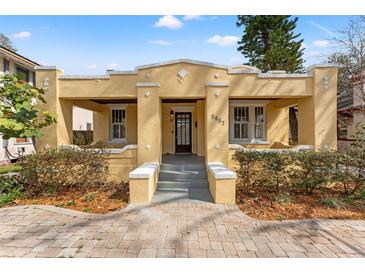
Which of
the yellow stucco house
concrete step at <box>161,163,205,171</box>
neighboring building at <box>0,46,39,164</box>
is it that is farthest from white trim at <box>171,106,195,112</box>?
neighboring building at <box>0,46,39,164</box>

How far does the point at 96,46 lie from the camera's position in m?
10.1

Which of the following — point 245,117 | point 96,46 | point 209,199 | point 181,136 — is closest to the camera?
point 209,199

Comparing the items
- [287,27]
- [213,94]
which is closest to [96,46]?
[213,94]

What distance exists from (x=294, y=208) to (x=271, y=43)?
49.8 ft

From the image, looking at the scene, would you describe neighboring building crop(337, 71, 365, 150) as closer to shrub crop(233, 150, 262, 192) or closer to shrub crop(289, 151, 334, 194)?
shrub crop(289, 151, 334, 194)

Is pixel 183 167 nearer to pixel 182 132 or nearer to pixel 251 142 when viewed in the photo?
pixel 182 132

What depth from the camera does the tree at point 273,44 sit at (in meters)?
16.8

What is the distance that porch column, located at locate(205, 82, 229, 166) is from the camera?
800 centimetres

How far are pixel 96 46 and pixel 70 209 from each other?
291 inches

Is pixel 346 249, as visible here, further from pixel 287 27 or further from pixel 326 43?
pixel 287 27

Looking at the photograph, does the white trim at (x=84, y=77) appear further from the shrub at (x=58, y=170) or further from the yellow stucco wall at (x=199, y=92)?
the shrub at (x=58, y=170)

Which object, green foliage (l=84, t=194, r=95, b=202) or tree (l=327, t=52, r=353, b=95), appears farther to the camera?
tree (l=327, t=52, r=353, b=95)

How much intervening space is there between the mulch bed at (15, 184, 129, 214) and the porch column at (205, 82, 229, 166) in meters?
3.24

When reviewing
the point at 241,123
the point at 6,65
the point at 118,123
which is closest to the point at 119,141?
the point at 118,123
